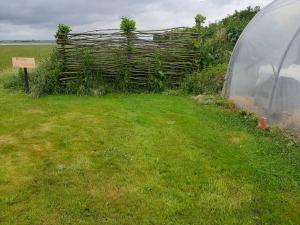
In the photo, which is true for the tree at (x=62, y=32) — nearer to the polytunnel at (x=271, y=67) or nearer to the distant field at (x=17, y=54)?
the polytunnel at (x=271, y=67)

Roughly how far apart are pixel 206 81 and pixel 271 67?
4.00 m

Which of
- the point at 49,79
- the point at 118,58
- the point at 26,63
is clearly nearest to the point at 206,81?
the point at 118,58

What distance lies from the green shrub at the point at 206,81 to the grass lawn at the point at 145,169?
6.81 ft

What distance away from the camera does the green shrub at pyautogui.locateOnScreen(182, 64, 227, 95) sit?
1167 centimetres

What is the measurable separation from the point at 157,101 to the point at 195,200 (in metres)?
5.98

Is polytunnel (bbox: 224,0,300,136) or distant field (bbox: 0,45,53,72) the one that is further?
distant field (bbox: 0,45,53,72)

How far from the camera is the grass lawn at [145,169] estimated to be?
4.82 meters

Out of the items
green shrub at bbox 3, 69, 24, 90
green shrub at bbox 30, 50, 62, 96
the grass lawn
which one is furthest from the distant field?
the grass lawn

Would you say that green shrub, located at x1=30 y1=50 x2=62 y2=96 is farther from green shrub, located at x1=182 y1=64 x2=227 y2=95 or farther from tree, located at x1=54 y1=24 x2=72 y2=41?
green shrub, located at x1=182 y1=64 x2=227 y2=95

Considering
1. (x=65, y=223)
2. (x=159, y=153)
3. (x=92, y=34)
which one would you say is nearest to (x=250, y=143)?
(x=159, y=153)

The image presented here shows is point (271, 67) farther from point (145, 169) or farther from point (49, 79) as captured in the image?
point (49, 79)

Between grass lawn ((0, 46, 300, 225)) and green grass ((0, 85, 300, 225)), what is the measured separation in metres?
0.01

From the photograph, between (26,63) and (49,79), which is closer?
(26,63)

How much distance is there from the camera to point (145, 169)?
241 inches
